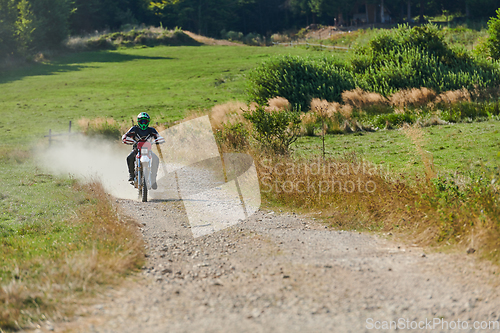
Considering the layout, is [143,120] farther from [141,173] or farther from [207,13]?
[207,13]

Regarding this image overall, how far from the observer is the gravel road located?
5281 millimetres

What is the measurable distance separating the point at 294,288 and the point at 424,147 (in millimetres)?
12542

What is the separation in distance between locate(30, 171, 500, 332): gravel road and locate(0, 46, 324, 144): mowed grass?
863 inches

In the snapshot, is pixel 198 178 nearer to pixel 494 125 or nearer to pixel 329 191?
pixel 329 191

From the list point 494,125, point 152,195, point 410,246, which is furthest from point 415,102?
point 410,246

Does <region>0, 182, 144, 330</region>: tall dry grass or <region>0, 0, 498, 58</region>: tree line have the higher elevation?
<region>0, 0, 498, 58</region>: tree line

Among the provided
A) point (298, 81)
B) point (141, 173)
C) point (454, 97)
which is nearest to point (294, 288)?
point (141, 173)

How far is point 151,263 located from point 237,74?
126 feet

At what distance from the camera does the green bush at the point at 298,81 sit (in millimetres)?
28625

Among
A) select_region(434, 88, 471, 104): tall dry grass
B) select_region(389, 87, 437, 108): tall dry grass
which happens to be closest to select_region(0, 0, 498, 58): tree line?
select_region(434, 88, 471, 104): tall dry grass

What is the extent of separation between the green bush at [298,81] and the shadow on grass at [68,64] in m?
28.3

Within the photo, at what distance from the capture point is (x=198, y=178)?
1535 cm

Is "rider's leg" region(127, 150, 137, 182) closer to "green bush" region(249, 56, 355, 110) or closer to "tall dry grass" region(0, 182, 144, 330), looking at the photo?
"tall dry grass" region(0, 182, 144, 330)

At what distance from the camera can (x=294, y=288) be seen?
243 inches
